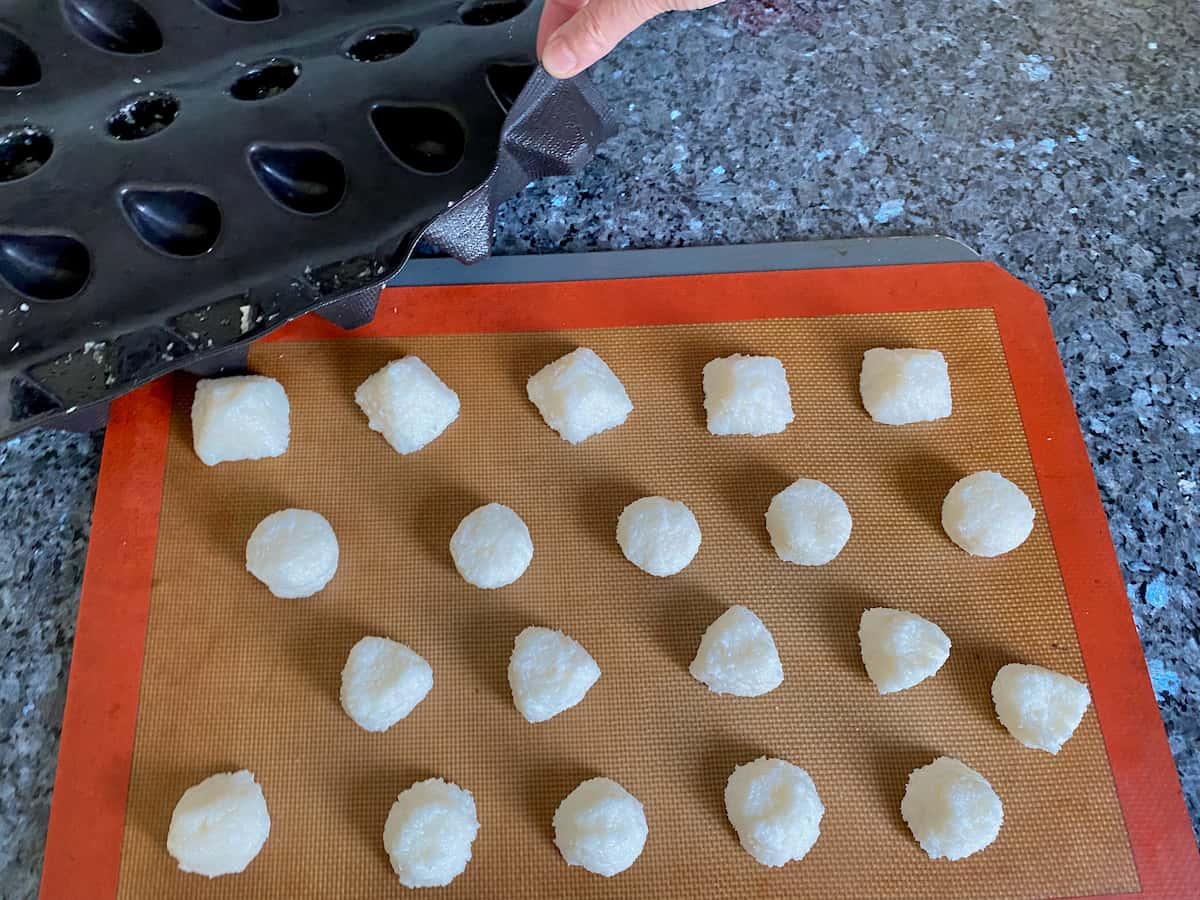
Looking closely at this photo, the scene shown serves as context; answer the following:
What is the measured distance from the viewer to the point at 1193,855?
2.76 ft

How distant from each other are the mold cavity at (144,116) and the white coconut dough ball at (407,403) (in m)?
0.36

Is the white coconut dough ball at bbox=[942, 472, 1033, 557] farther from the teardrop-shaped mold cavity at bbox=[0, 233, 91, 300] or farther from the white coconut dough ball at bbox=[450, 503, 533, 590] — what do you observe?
the teardrop-shaped mold cavity at bbox=[0, 233, 91, 300]

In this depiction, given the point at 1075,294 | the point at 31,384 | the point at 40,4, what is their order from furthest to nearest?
the point at 1075,294 < the point at 40,4 < the point at 31,384

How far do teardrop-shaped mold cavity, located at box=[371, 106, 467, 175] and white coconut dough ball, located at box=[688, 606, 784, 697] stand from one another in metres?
0.58

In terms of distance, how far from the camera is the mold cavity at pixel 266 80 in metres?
0.92

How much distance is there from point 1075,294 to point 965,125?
11.1 inches

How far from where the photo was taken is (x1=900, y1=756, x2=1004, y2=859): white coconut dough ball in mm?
836

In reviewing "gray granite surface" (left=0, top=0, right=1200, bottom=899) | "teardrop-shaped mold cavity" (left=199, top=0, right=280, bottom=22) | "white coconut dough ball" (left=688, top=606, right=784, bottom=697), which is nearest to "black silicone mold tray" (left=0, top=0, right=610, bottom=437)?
"teardrop-shaped mold cavity" (left=199, top=0, right=280, bottom=22)

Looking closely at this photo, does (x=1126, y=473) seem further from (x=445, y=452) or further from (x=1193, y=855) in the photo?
(x=445, y=452)

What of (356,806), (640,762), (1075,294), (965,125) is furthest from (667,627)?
(965,125)

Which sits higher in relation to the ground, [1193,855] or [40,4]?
[40,4]

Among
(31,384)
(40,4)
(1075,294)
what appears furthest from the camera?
(1075,294)

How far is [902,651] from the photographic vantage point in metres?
0.89

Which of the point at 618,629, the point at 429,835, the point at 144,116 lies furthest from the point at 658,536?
the point at 144,116
